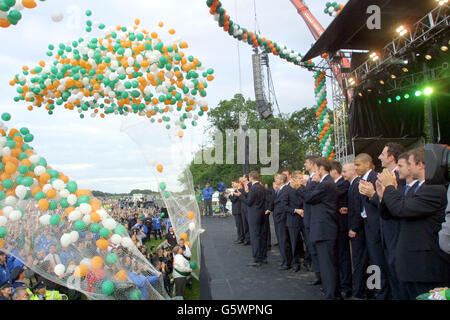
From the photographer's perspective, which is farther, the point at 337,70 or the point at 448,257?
the point at 337,70

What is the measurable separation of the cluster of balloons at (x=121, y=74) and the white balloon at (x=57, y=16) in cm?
115

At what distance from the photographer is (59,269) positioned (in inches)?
118

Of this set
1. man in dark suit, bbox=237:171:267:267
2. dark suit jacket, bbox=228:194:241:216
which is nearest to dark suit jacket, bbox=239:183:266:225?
man in dark suit, bbox=237:171:267:267

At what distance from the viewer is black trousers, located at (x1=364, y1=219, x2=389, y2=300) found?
3754 millimetres

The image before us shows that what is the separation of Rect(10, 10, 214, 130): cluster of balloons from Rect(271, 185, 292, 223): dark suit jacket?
79.6 inches

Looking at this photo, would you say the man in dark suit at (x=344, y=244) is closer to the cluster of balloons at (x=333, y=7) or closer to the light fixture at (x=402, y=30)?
the light fixture at (x=402, y=30)

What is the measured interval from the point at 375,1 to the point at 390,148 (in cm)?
491

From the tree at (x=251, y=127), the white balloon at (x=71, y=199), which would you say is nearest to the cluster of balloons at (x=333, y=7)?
the white balloon at (x=71, y=199)

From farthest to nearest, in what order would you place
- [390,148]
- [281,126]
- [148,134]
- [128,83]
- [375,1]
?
1. [281,126]
2. [375,1]
3. [128,83]
4. [148,134]
5. [390,148]

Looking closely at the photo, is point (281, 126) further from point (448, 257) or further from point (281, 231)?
point (448, 257)

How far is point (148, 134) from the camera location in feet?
16.0

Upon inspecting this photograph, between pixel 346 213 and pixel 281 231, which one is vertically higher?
pixel 346 213
